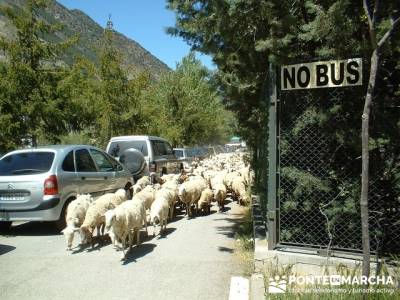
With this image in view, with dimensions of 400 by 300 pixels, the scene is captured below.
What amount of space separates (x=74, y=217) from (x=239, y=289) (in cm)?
363

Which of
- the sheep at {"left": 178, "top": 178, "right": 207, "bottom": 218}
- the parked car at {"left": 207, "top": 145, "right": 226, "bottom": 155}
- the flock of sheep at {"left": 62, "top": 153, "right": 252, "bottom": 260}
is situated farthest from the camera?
the parked car at {"left": 207, "top": 145, "right": 226, "bottom": 155}

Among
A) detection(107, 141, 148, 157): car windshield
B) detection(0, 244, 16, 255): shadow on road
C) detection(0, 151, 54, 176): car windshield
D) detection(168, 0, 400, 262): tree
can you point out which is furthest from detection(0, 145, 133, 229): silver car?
detection(168, 0, 400, 262): tree

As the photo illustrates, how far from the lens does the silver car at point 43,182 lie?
853 cm

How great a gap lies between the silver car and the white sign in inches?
199

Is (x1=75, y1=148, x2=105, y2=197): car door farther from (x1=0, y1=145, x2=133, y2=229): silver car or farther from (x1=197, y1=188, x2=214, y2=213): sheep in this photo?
(x1=197, y1=188, x2=214, y2=213): sheep

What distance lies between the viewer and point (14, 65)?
14.3 metres

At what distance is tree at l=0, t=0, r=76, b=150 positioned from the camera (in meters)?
14.1

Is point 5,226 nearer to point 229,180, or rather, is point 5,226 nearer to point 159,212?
point 159,212

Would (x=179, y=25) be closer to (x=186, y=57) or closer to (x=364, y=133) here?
(x=364, y=133)

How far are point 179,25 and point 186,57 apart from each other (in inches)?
1309

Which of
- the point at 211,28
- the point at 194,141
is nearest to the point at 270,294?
the point at 211,28

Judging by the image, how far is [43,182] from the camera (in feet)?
28.1

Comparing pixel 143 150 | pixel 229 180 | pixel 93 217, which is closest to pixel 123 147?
pixel 143 150

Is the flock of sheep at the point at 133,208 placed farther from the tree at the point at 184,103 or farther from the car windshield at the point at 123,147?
the tree at the point at 184,103
